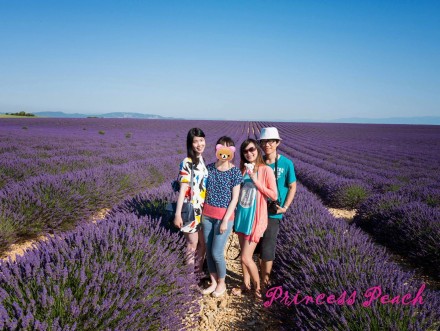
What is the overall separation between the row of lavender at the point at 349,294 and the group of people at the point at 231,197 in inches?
15.6

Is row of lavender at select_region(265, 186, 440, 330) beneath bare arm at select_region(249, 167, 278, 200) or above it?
beneath

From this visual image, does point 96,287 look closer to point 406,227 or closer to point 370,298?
point 370,298

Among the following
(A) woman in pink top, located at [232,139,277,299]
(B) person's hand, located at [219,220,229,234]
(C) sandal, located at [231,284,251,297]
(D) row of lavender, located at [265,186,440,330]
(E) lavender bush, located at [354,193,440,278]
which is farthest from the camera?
(E) lavender bush, located at [354,193,440,278]

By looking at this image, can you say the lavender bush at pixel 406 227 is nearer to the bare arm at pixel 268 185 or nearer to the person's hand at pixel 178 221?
the bare arm at pixel 268 185

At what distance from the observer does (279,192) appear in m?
2.37

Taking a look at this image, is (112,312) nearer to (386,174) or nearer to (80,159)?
(80,159)

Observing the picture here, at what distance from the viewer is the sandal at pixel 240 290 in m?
2.44

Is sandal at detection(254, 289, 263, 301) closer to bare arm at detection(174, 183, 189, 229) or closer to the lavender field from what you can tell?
the lavender field

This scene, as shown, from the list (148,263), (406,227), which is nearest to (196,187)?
(148,263)

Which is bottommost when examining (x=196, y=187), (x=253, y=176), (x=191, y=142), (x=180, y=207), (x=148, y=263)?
(x=148, y=263)

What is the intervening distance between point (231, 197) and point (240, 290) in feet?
3.32

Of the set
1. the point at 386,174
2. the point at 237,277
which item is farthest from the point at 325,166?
the point at 237,277

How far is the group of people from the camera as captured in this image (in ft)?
6.88

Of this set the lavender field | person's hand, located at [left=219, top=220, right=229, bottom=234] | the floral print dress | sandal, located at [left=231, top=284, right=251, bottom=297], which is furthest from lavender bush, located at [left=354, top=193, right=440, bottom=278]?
the floral print dress
